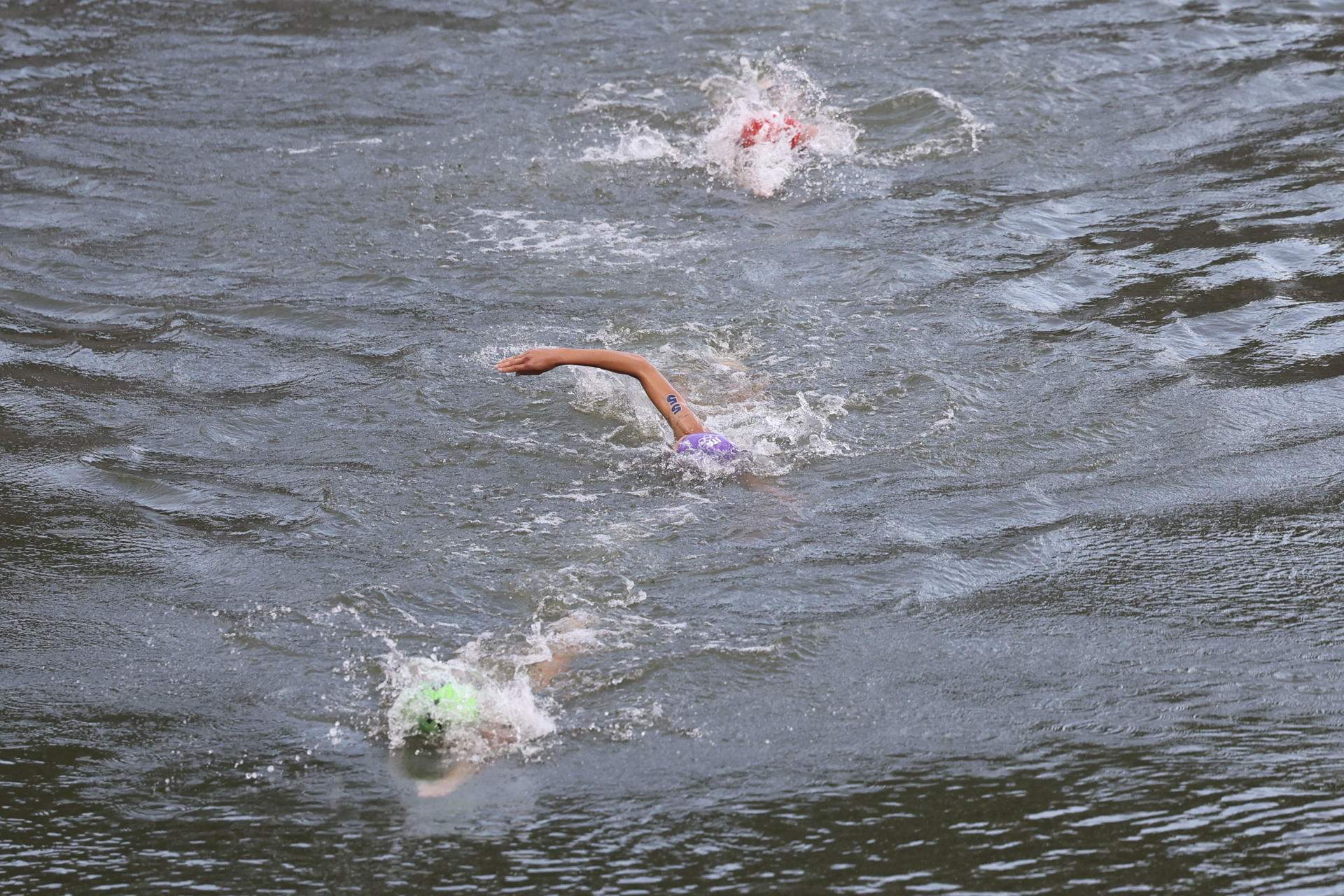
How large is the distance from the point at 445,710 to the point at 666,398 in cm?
257

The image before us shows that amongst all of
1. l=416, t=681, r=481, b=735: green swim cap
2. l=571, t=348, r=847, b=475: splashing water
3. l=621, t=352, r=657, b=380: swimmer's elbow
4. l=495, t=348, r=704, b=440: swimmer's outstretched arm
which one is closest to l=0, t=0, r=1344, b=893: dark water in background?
l=571, t=348, r=847, b=475: splashing water

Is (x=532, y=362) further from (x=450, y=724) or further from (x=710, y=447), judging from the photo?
(x=450, y=724)

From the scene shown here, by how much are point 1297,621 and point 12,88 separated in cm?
1228

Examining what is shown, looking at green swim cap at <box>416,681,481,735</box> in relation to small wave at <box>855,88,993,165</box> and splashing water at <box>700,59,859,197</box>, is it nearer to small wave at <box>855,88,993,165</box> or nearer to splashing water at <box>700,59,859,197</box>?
splashing water at <box>700,59,859,197</box>

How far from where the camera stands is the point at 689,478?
725 centimetres

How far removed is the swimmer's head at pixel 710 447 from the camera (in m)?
7.25

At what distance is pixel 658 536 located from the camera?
6660 millimetres

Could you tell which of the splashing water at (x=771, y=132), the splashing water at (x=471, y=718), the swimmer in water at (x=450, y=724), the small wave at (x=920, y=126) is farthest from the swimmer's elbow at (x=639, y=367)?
the small wave at (x=920, y=126)

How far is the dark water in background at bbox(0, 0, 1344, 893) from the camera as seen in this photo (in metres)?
4.85

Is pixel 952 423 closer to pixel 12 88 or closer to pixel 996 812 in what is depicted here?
pixel 996 812

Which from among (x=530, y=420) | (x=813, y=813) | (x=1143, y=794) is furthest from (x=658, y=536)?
(x=1143, y=794)

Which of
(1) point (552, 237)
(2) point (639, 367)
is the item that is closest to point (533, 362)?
(2) point (639, 367)

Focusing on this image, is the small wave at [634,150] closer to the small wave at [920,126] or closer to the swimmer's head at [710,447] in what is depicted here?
the small wave at [920,126]

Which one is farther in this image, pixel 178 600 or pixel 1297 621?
pixel 178 600
